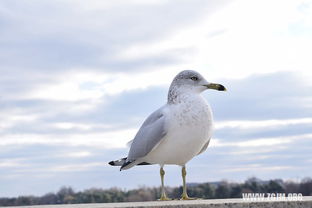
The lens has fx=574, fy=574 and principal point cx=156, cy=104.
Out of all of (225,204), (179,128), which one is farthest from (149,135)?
(225,204)

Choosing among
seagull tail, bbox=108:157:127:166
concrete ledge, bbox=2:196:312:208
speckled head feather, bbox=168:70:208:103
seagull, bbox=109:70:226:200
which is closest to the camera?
concrete ledge, bbox=2:196:312:208

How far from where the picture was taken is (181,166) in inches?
297

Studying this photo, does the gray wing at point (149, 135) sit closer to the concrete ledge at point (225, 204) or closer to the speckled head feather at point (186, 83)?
the speckled head feather at point (186, 83)

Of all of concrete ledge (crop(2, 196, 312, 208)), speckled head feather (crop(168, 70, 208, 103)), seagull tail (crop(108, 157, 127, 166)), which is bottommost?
concrete ledge (crop(2, 196, 312, 208))

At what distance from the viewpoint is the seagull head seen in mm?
7396

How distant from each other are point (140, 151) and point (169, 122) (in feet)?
1.92

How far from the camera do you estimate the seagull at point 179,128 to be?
7152 millimetres

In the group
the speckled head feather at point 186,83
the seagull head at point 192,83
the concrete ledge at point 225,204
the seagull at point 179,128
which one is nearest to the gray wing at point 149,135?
the seagull at point 179,128

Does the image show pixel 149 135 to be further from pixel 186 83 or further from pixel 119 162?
pixel 119 162

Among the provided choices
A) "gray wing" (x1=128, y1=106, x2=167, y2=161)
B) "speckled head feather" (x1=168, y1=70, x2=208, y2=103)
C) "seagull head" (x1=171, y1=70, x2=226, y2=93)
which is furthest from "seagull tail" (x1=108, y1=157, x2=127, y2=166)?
"seagull head" (x1=171, y1=70, x2=226, y2=93)

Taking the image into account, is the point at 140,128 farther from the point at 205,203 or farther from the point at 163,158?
the point at 205,203

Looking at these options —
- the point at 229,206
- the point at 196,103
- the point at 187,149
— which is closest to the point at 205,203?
the point at 229,206

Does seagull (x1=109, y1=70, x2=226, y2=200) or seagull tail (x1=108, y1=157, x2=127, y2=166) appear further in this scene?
seagull tail (x1=108, y1=157, x2=127, y2=166)

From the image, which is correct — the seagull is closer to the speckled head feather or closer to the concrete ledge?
the speckled head feather
